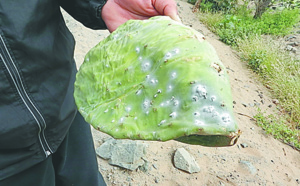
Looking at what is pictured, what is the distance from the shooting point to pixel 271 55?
198 inches

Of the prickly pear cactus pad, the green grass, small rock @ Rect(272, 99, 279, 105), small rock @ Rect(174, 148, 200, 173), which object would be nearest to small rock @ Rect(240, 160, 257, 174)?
small rock @ Rect(174, 148, 200, 173)

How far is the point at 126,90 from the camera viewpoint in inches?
31.3

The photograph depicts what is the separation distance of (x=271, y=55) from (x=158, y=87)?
16.0 feet

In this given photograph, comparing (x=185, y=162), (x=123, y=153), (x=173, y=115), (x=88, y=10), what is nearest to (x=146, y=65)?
(x=173, y=115)

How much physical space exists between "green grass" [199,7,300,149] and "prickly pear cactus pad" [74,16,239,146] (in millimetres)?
3126

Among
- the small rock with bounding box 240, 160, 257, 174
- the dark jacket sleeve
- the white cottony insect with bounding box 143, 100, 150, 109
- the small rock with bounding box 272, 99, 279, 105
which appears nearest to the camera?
the white cottony insect with bounding box 143, 100, 150, 109

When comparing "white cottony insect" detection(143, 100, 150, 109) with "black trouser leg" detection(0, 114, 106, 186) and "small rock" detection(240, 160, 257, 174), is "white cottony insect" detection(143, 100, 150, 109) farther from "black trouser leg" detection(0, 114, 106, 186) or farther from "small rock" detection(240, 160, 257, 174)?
"small rock" detection(240, 160, 257, 174)

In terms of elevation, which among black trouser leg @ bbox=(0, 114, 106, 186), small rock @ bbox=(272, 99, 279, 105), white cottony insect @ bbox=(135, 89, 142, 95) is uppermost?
white cottony insect @ bbox=(135, 89, 142, 95)

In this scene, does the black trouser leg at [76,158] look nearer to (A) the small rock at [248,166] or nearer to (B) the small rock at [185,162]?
(B) the small rock at [185,162]

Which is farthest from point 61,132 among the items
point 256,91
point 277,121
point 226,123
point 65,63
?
point 256,91

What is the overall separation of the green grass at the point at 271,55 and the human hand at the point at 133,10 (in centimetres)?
299

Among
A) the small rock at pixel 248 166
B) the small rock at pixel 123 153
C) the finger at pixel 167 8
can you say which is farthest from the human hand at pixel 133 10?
the small rock at pixel 248 166

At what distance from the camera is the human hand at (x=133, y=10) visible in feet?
3.09

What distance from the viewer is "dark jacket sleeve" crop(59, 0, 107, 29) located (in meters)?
1.15
